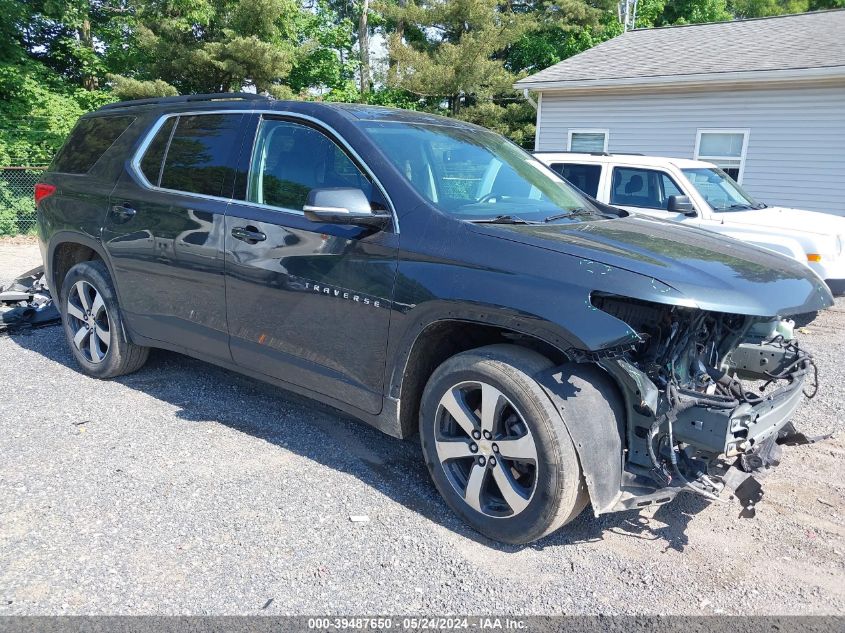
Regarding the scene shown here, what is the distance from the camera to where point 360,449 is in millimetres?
4023

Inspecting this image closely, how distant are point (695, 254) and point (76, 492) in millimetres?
3290

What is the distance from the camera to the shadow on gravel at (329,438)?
3258mm

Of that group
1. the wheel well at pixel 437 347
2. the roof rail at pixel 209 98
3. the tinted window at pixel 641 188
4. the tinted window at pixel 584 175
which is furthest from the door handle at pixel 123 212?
the tinted window at pixel 641 188

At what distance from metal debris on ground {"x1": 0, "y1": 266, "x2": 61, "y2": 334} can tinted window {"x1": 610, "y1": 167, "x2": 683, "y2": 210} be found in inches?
256

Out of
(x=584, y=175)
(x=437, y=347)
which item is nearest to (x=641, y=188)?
(x=584, y=175)

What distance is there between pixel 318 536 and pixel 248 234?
1727 millimetres

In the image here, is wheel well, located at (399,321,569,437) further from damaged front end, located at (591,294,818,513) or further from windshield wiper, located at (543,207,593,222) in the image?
windshield wiper, located at (543,207,593,222)

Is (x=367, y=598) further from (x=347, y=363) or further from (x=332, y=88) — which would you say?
(x=332, y=88)

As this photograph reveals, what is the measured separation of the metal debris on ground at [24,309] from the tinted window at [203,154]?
9.03 ft

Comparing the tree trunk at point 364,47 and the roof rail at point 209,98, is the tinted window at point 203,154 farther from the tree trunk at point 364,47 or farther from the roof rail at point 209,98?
the tree trunk at point 364,47

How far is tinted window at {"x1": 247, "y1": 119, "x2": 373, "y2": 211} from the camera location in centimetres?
360

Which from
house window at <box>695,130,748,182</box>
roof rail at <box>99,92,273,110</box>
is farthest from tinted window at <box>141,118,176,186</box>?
house window at <box>695,130,748,182</box>

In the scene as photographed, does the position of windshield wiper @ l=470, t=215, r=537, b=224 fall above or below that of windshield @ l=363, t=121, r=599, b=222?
below

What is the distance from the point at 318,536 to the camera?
311cm
